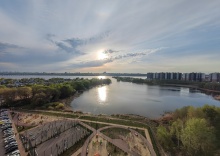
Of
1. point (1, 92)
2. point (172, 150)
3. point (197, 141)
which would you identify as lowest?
point (172, 150)

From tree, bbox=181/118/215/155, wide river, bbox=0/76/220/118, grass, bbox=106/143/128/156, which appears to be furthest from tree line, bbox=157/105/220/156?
wide river, bbox=0/76/220/118

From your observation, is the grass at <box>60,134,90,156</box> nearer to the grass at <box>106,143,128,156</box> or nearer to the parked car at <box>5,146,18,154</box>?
the grass at <box>106,143,128,156</box>

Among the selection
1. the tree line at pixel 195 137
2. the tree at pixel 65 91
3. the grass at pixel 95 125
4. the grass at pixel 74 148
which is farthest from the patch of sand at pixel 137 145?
the tree at pixel 65 91

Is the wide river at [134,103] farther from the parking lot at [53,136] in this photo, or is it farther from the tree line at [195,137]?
the tree line at [195,137]

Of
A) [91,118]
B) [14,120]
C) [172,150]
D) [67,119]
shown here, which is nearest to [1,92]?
[14,120]

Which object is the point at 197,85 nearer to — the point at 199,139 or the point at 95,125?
the point at 95,125

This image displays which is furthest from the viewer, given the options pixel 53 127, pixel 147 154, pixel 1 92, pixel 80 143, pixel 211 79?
pixel 211 79

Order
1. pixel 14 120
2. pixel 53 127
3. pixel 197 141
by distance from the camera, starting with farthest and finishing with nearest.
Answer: pixel 14 120 → pixel 53 127 → pixel 197 141

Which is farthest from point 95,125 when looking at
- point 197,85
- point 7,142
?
point 197,85

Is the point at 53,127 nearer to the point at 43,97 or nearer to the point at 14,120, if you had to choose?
the point at 14,120
